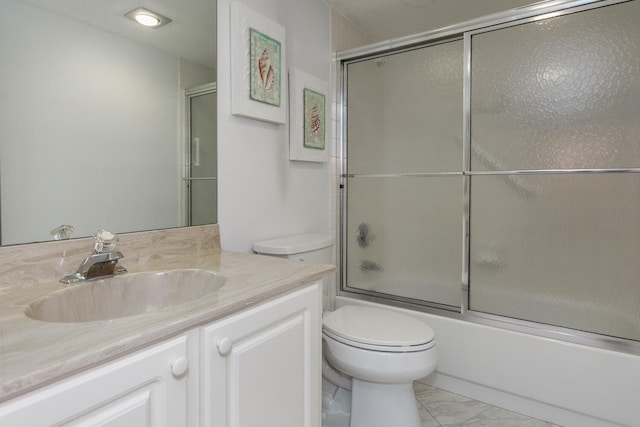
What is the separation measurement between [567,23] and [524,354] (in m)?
1.46

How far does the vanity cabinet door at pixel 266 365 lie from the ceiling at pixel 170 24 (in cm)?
97

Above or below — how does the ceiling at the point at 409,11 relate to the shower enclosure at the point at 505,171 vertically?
above

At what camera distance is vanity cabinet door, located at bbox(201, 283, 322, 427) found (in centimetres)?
76

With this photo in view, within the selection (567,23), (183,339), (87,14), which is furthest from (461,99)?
(183,339)

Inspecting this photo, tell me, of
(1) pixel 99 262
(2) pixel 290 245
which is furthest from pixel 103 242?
(2) pixel 290 245

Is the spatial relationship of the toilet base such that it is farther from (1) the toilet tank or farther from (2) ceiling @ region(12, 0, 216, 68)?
(2) ceiling @ region(12, 0, 216, 68)

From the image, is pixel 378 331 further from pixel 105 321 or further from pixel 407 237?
pixel 105 321

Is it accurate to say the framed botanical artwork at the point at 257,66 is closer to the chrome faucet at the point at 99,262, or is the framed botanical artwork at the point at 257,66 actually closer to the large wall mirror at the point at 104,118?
the large wall mirror at the point at 104,118

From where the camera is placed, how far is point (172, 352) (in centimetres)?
67

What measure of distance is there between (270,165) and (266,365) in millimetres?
1016

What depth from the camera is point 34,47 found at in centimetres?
94

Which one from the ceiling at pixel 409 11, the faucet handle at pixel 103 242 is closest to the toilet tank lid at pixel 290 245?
the faucet handle at pixel 103 242

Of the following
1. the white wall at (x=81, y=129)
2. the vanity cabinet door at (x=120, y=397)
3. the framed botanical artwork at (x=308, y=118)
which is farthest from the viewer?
the framed botanical artwork at (x=308, y=118)

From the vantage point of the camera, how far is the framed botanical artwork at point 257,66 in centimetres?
146
